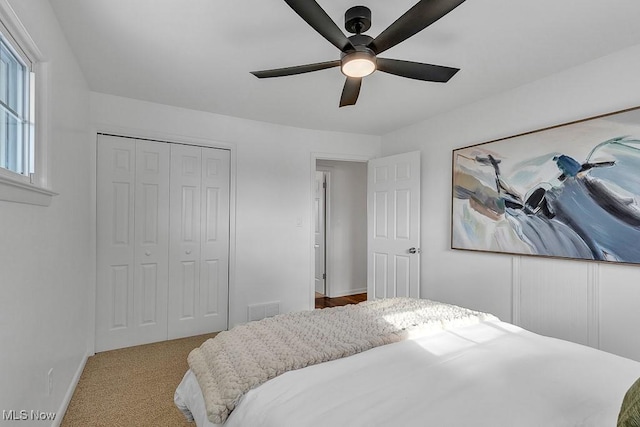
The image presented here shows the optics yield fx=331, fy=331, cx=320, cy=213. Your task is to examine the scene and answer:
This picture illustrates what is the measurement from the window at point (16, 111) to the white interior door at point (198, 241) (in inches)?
68.2

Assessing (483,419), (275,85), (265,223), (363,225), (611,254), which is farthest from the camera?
(363,225)

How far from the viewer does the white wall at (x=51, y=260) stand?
1.25m

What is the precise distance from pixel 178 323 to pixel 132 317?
0.42 m

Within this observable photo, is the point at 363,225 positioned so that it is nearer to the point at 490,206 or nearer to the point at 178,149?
the point at 490,206

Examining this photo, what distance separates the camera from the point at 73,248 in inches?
89.6

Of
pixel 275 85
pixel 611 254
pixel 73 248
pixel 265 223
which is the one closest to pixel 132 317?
pixel 73 248

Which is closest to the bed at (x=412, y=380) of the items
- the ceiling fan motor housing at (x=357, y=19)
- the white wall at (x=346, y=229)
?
the ceiling fan motor housing at (x=357, y=19)

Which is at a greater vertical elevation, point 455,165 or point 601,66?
point 601,66

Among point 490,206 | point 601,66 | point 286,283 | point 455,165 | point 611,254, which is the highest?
point 601,66

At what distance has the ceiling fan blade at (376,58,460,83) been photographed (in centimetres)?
181

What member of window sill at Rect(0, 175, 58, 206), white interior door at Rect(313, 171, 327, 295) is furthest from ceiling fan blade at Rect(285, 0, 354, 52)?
white interior door at Rect(313, 171, 327, 295)

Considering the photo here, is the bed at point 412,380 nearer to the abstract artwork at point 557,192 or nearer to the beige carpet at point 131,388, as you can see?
the beige carpet at point 131,388

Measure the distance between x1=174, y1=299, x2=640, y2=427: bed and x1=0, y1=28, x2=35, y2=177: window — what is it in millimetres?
1164

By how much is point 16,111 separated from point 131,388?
1932 mm
